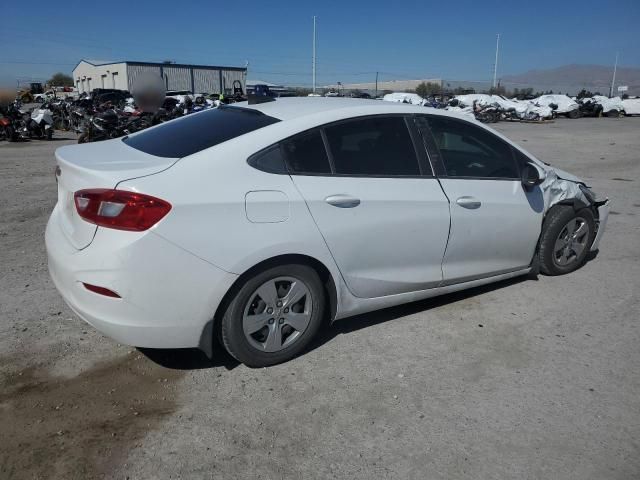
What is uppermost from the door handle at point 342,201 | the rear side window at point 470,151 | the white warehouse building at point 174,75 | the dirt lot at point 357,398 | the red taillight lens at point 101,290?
the white warehouse building at point 174,75

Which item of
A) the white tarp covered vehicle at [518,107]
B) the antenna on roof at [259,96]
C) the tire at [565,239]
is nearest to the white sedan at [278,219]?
the antenna on roof at [259,96]

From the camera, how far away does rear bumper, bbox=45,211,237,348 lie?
2.72m

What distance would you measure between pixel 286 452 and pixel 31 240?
445 centimetres

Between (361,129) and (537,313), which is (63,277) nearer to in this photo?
(361,129)

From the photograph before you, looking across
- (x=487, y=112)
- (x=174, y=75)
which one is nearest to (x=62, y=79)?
(x=174, y=75)

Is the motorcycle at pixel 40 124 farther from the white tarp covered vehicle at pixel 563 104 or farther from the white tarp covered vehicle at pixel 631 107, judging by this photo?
the white tarp covered vehicle at pixel 631 107

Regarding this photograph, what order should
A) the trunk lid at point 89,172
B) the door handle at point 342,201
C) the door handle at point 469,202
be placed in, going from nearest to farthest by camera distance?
the trunk lid at point 89,172
the door handle at point 342,201
the door handle at point 469,202

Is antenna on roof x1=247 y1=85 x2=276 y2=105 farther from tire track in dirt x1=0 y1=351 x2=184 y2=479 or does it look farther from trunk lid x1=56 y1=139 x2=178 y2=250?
tire track in dirt x1=0 y1=351 x2=184 y2=479

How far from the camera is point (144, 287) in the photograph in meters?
2.75

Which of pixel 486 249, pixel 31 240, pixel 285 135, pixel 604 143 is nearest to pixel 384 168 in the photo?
pixel 285 135

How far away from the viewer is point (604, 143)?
61.8 feet

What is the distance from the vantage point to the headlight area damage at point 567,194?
4512 mm

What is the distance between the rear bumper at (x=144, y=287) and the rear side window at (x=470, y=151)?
1.93 meters

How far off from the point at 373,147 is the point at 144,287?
1735 mm
